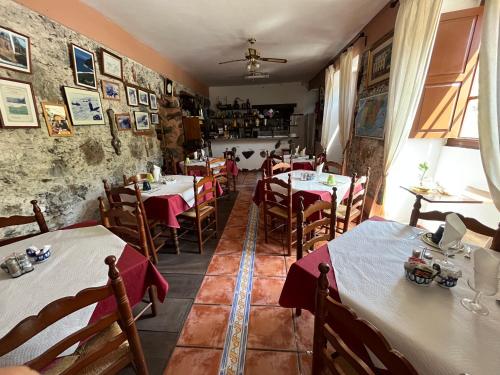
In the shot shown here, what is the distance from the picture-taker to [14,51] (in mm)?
1632

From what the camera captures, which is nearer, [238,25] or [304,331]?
[304,331]

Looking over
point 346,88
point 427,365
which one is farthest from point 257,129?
point 427,365

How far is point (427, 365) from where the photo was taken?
61 cm

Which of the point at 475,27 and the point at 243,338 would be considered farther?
the point at 475,27

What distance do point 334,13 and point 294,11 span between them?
0.52 metres

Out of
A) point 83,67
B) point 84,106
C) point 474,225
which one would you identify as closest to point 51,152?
point 84,106

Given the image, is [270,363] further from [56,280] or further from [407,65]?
[407,65]

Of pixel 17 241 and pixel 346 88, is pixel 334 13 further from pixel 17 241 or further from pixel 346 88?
pixel 17 241

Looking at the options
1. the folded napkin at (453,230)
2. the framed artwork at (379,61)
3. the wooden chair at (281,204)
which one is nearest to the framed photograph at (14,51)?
the wooden chair at (281,204)

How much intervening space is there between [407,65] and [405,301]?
243 centimetres

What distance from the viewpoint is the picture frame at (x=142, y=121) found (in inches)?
125

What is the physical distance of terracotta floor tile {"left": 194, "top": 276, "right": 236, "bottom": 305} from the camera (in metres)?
1.68

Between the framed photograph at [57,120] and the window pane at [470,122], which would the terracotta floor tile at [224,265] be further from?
the window pane at [470,122]

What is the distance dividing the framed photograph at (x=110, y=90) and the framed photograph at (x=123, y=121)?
22 centimetres
